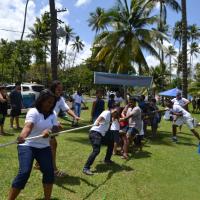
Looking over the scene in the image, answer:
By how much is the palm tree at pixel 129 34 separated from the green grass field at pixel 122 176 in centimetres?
873

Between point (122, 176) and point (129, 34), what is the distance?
12959 mm

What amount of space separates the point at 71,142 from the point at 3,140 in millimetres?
2026

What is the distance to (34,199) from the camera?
6715 millimetres

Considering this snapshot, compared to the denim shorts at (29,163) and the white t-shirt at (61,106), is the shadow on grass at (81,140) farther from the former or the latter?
the denim shorts at (29,163)

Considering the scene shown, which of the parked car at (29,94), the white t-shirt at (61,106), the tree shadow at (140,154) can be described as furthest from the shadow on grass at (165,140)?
the parked car at (29,94)

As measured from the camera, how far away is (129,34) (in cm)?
2069

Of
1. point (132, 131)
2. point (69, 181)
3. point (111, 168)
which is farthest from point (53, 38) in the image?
point (69, 181)

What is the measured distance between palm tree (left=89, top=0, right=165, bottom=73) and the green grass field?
28.6 ft

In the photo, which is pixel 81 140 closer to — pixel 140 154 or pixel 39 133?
pixel 140 154

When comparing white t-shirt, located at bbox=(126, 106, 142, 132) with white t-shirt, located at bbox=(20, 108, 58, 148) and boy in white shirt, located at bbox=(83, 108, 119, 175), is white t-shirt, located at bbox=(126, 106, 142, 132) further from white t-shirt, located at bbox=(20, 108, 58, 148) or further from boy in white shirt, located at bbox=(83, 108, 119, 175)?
white t-shirt, located at bbox=(20, 108, 58, 148)

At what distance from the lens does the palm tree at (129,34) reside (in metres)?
20.5

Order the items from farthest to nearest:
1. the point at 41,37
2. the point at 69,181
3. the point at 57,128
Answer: the point at 41,37 → the point at 69,181 → the point at 57,128

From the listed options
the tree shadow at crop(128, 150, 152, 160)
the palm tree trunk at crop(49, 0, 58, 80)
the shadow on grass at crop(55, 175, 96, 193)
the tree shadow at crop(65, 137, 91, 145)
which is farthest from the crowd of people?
the palm tree trunk at crop(49, 0, 58, 80)

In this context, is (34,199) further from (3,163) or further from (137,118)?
(137,118)
